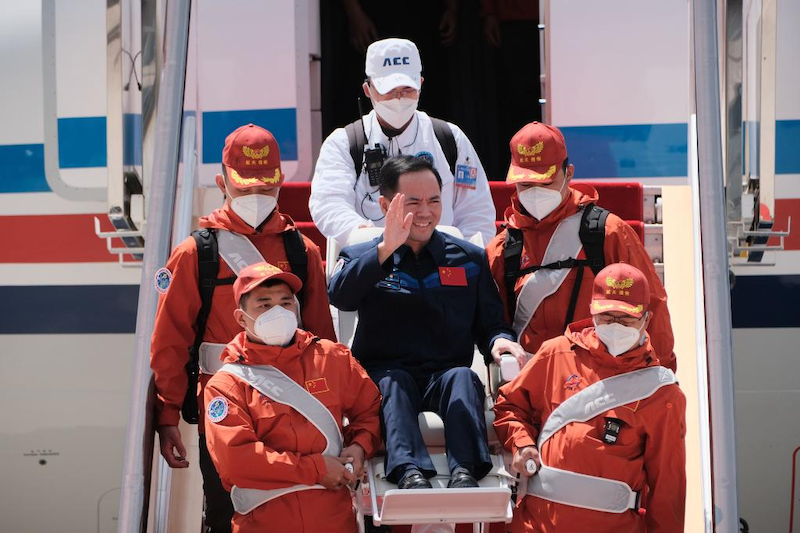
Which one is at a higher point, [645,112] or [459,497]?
[645,112]

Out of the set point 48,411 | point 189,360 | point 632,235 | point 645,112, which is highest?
point 645,112

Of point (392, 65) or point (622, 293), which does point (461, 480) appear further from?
point (392, 65)

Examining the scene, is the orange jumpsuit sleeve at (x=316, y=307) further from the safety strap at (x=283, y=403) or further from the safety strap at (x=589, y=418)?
the safety strap at (x=589, y=418)

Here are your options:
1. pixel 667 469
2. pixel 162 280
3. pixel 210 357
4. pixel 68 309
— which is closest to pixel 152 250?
pixel 162 280

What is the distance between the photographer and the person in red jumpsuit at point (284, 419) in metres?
3.30

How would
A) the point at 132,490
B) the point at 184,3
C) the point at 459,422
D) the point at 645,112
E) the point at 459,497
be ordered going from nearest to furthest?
the point at 459,497 → the point at 459,422 → the point at 132,490 → the point at 184,3 → the point at 645,112

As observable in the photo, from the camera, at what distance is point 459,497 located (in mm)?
3156

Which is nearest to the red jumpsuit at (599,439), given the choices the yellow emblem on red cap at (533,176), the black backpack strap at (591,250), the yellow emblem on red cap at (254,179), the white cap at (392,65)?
the black backpack strap at (591,250)

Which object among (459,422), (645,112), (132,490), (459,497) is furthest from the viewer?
(645,112)

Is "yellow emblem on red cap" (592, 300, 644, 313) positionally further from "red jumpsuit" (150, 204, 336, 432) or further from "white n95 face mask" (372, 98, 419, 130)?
"white n95 face mask" (372, 98, 419, 130)

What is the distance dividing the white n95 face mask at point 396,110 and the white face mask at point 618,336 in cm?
158

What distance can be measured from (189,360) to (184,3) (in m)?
1.39

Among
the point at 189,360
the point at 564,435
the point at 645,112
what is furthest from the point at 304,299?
the point at 645,112

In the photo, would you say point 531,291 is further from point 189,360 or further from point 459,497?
point 189,360
